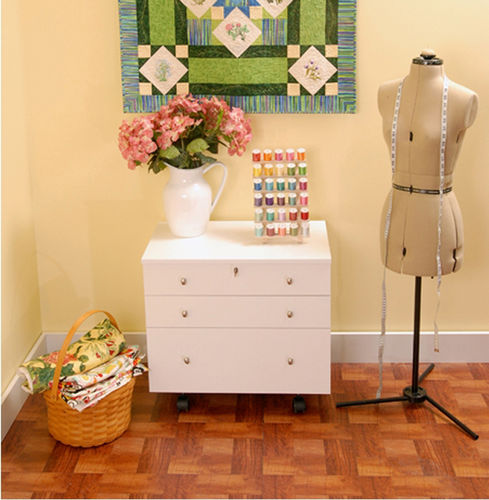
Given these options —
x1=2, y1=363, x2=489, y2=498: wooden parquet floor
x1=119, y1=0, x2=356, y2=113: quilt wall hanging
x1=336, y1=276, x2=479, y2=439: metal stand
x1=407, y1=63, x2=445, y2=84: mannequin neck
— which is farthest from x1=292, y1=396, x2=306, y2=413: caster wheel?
x1=407, y1=63, x2=445, y2=84: mannequin neck

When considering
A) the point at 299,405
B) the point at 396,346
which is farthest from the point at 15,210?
the point at 396,346

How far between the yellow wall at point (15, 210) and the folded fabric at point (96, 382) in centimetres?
41

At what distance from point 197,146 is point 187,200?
0.23m

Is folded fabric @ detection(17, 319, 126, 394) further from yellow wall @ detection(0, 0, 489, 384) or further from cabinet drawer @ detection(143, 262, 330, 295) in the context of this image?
yellow wall @ detection(0, 0, 489, 384)

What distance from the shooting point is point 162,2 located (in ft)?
10.9

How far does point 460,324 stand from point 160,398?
1.39 metres

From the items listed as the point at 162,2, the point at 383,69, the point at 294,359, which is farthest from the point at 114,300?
the point at 383,69

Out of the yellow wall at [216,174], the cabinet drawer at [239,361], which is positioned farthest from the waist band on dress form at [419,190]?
the cabinet drawer at [239,361]

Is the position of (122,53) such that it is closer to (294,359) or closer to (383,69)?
(383,69)

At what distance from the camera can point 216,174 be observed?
3543mm

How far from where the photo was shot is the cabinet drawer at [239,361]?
Result: 3238 mm

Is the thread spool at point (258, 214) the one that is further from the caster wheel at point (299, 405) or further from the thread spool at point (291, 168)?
the caster wheel at point (299, 405)

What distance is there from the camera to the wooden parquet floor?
2.90 metres

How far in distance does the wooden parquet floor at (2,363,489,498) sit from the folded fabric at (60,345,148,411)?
233 millimetres
